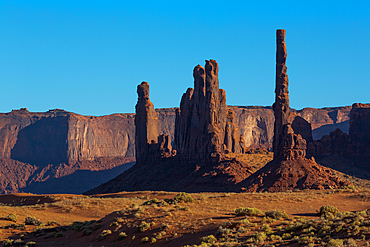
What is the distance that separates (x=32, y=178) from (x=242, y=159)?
9986cm

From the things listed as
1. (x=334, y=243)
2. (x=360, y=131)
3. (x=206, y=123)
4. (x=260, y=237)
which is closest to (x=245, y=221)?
(x=260, y=237)

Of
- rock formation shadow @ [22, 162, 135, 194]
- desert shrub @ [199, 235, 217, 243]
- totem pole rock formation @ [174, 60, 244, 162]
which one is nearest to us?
desert shrub @ [199, 235, 217, 243]

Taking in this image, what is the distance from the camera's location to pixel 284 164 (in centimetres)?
7462

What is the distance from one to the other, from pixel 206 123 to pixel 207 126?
75 centimetres

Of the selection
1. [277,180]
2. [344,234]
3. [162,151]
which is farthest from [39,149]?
[344,234]

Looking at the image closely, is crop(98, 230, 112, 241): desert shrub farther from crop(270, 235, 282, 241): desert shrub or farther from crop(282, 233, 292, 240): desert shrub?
crop(282, 233, 292, 240): desert shrub

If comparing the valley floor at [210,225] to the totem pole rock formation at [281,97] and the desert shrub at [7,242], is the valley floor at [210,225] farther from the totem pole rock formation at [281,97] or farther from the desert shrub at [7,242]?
the totem pole rock formation at [281,97]

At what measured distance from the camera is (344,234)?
23453 mm

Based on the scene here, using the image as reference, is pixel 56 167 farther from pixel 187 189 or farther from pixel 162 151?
pixel 187 189

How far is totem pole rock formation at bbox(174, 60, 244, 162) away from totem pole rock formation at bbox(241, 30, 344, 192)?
17.2m

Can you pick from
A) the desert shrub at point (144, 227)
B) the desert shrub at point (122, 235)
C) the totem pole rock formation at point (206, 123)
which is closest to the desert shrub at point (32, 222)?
the desert shrub at point (122, 235)

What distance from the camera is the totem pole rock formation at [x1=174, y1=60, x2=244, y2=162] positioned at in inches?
3821

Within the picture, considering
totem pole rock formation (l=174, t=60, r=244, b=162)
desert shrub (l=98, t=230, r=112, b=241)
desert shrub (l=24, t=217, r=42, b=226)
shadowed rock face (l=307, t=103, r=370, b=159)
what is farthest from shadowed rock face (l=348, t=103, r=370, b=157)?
desert shrub (l=98, t=230, r=112, b=241)

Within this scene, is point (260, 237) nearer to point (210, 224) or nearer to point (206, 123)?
point (210, 224)
